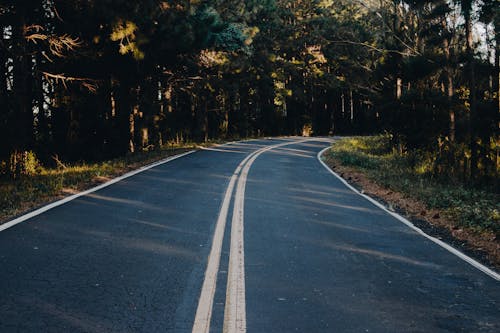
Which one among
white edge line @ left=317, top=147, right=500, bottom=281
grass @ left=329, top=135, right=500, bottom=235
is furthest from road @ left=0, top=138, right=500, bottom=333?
grass @ left=329, top=135, right=500, bottom=235

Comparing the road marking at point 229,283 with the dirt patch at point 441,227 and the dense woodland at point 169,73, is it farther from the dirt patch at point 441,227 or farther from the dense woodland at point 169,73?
the dense woodland at point 169,73

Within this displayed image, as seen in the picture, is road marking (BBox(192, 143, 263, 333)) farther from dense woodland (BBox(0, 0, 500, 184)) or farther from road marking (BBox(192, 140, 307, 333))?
dense woodland (BBox(0, 0, 500, 184))

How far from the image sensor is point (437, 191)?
12898mm

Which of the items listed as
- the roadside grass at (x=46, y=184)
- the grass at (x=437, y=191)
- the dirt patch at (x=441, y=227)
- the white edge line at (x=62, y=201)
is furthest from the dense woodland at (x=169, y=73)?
the dirt patch at (x=441, y=227)

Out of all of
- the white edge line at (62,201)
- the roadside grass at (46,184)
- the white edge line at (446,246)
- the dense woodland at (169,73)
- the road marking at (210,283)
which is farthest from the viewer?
the dense woodland at (169,73)

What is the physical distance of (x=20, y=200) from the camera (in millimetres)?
10930

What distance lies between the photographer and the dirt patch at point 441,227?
24.8ft

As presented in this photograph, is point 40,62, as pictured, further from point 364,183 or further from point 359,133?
point 359,133

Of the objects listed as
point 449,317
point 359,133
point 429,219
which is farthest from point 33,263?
point 359,133

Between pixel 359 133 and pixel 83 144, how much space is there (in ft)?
155

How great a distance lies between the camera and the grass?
31.1 feet

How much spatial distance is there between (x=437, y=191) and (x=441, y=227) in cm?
377

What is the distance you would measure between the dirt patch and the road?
1.59 feet

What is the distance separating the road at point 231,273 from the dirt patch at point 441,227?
1.59ft
